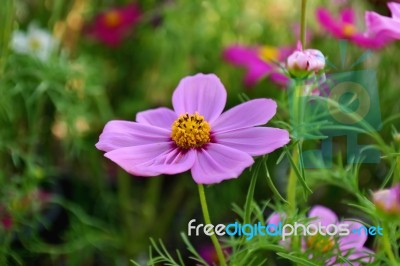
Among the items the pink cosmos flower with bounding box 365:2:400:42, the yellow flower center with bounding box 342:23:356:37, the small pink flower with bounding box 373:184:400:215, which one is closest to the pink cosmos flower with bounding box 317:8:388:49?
the yellow flower center with bounding box 342:23:356:37

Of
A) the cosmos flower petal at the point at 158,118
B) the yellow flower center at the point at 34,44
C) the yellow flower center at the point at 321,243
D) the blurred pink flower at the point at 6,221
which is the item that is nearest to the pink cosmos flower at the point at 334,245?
the yellow flower center at the point at 321,243

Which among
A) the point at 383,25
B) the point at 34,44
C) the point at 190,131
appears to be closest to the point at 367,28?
the point at 383,25

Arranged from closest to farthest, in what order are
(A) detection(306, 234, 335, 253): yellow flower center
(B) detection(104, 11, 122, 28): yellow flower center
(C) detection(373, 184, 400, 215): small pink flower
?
(C) detection(373, 184, 400, 215): small pink flower
(A) detection(306, 234, 335, 253): yellow flower center
(B) detection(104, 11, 122, 28): yellow flower center

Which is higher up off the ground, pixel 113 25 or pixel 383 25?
pixel 113 25

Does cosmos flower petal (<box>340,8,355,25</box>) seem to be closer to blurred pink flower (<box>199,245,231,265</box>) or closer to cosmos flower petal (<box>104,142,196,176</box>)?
blurred pink flower (<box>199,245,231,265</box>)

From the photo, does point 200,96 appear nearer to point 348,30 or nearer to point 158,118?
point 158,118

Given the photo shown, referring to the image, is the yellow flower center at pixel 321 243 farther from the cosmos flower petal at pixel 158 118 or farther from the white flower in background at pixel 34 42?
the white flower in background at pixel 34 42

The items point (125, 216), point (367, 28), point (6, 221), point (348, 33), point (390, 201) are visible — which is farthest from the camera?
point (125, 216)
